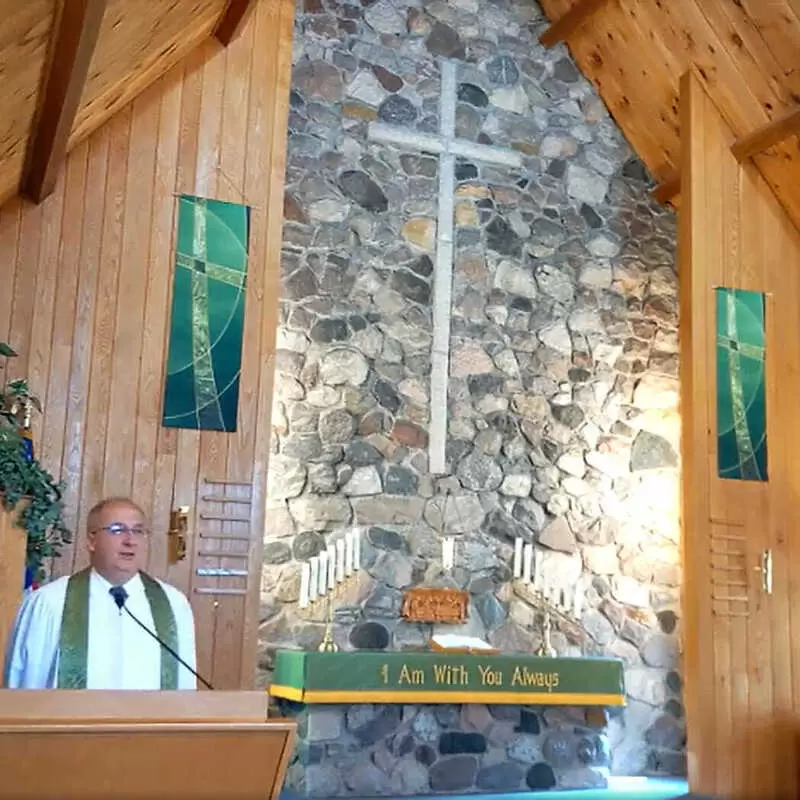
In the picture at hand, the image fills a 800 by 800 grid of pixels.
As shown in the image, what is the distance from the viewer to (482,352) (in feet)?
21.8

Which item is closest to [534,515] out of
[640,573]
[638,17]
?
[640,573]

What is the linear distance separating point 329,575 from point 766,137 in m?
3.59

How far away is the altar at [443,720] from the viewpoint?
5.26m

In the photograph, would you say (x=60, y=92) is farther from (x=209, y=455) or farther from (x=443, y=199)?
(x=443, y=199)

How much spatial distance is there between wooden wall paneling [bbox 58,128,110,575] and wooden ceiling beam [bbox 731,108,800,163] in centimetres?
371

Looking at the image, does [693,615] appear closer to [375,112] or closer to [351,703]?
[351,703]

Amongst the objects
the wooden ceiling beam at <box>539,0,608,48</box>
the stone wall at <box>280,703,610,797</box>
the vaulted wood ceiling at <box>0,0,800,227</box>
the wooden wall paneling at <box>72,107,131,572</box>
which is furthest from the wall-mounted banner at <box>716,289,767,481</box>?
the wooden wall paneling at <box>72,107,131,572</box>

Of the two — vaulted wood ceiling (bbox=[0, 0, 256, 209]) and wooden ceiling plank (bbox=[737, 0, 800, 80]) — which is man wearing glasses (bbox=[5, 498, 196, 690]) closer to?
vaulted wood ceiling (bbox=[0, 0, 256, 209])

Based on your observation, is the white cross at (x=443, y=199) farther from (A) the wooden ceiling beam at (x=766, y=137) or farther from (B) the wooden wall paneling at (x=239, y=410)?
(A) the wooden ceiling beam at (x=766, y=137)

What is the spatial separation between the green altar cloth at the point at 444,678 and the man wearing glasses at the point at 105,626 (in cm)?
161

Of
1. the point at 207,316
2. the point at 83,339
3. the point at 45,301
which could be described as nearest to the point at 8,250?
the point at 45,301

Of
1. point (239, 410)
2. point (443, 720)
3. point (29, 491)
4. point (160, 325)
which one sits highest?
point (160, 325)

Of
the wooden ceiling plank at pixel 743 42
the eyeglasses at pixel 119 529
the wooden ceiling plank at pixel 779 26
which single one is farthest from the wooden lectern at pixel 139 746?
the wooden ceiling plank at pixel 743 42

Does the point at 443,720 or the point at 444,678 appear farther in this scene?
the point at 443,720
